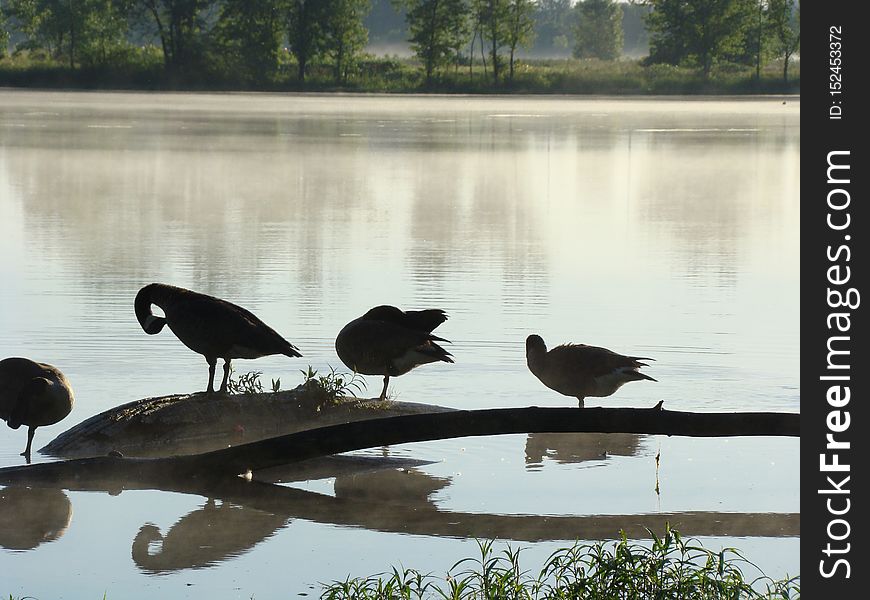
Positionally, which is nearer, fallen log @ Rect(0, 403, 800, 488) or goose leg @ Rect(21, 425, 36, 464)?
fallen log @ Rect(0, 403, 800, 488)

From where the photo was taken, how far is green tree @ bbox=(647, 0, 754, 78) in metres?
115

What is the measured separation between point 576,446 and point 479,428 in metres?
2.10

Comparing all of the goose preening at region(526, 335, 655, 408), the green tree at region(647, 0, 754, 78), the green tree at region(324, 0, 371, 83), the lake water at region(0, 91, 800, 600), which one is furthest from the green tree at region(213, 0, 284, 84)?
the goose preening at region(526, 335, 655, 408)

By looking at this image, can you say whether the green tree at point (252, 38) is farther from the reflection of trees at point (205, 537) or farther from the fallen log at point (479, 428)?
the reflection of trees at point (205, 537)

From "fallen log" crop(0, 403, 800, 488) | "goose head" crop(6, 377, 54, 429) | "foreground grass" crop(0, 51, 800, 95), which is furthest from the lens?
"foreground grass" crop(0, 51, 800, 95)

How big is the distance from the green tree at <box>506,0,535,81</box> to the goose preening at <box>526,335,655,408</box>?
102 metres

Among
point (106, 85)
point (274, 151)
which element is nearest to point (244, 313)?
point (274, 151)

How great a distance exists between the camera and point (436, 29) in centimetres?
11181

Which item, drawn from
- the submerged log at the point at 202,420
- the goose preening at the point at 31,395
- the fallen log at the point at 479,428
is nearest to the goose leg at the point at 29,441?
the goose preening at the point at 31,395

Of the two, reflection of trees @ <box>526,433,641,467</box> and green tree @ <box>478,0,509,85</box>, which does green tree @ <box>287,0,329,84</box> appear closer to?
green tree @ <box>478,0,509,85</box>

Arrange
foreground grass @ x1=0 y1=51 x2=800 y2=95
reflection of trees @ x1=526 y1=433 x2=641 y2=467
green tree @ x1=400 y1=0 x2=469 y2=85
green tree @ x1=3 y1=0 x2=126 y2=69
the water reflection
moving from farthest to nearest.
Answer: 1. green tree @ x1=3 y1=0 x2=126 y2=69
2. green tree @ x1=400 y1=0 x2=469 y2=85
3. foreground grass @ x1=0 y1=51 x2=800 y2=95
4. reflection of trees @ x1=526 y1=433 x2=641 y2=467
5. the water reflection

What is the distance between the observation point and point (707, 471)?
380 inches

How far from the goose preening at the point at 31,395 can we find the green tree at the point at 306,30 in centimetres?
9840

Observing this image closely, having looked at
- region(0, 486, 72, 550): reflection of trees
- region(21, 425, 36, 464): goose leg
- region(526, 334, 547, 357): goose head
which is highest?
region(526, 334, 547, 357): goose head
